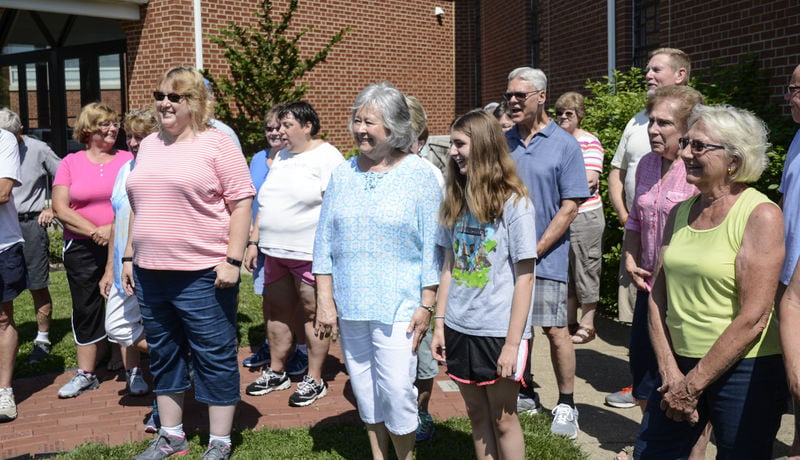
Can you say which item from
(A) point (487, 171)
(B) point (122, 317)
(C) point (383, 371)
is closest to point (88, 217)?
(B) point (122, 317)

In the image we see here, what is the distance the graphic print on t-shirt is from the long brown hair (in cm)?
7

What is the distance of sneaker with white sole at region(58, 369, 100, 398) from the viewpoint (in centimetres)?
560

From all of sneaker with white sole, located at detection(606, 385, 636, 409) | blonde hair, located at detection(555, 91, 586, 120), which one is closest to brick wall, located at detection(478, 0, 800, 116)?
blonde hair, located at detection(555, 91, 586, 120)

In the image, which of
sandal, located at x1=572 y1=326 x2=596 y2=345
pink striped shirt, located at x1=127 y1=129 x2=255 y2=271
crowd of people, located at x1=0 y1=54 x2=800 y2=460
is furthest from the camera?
sandal, located at x1=572 y1=326 x2=596 y2=345

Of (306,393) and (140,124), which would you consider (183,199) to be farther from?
(306,393)

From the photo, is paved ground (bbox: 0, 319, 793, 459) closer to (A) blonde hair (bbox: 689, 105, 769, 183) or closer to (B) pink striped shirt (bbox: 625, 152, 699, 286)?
(B) pink striped shirt (bbox: 625, 152, 699, 286)

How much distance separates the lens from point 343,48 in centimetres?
1523

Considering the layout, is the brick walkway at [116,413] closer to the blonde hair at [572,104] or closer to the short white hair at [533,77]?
the short white hair at [533,77]

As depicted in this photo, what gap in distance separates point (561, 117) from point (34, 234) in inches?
180

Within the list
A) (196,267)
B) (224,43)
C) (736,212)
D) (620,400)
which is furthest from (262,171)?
(224,43)

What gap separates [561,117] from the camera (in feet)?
21.6

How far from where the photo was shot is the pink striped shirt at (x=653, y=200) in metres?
3.82

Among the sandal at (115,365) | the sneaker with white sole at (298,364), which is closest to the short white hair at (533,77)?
the sneaker with white sole at (298,364)

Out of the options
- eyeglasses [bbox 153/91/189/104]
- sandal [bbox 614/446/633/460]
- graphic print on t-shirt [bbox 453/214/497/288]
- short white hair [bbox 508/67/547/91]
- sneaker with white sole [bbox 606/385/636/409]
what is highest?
short white hair [bbox 508/67/547/91]
